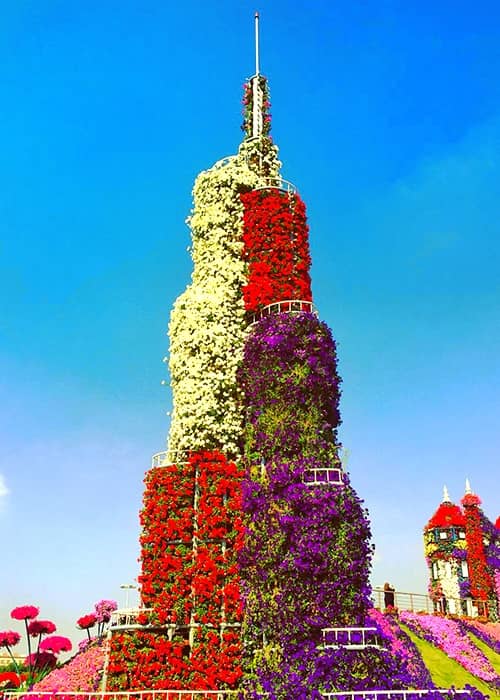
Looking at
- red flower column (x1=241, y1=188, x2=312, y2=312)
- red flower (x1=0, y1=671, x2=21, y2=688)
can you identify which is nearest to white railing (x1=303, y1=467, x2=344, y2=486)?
red flower column (x1=241, y1=188, x2=312, y2=312)

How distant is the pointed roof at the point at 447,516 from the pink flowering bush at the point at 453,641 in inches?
643

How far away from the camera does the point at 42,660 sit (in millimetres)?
27703

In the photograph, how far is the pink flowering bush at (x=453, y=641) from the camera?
29594mm

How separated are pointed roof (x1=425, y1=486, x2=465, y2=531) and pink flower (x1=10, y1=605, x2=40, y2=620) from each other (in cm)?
3276

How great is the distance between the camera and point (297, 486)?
71.3ft

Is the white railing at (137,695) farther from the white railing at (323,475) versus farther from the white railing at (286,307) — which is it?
the white railing at (286,307)

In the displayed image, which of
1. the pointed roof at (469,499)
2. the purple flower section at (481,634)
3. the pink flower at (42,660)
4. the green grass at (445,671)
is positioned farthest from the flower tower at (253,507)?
the pointed roof at (469,499)

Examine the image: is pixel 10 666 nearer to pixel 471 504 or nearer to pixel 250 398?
pixel 250 398

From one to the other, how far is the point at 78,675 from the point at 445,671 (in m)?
14.2

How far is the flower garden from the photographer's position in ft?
66.9

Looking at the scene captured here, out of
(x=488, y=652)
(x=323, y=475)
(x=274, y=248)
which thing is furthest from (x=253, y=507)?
(x=488, y=652)

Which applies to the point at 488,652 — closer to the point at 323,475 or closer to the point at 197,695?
the point at 323,475

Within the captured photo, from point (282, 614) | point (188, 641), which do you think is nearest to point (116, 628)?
point (188, 641)

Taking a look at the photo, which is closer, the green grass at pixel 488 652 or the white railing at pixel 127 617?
the white railing at pixel 127 617
